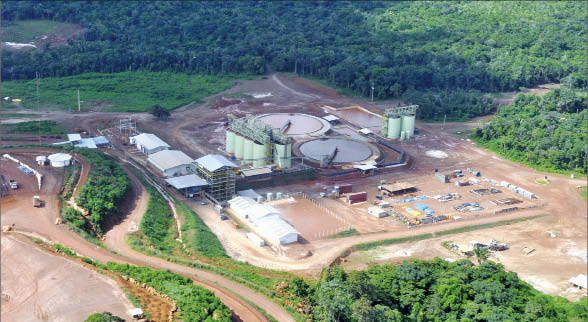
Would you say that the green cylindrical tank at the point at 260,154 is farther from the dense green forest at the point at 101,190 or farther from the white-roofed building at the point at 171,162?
the dense green forest at the point at 101,190

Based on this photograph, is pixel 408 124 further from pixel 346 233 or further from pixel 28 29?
pixel 28 29

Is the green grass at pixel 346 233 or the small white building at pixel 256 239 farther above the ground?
the small white building at pixel 256 239

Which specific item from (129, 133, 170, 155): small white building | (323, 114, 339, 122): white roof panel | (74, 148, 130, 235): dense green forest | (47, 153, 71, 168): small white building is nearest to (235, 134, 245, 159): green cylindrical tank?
(129, 133, 170, 155): small white building

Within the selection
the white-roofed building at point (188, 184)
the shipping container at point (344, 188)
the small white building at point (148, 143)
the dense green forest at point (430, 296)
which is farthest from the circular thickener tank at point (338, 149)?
the dense green forest at point (430, 296)

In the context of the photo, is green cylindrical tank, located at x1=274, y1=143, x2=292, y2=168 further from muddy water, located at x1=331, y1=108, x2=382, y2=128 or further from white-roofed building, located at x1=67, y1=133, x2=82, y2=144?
white-roofed building, located at x1=67, y1=133, x2=82, y2=144

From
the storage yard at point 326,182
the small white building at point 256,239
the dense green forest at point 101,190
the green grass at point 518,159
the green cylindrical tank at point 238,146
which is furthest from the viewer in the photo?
the green grass at point 518,159

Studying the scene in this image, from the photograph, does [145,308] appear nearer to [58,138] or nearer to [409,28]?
[58,138]

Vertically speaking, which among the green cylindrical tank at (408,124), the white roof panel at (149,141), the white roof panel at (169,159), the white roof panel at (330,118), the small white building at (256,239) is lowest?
the small white building at (256,239)

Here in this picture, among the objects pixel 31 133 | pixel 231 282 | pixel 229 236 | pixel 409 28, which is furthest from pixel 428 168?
pixel 409 28
